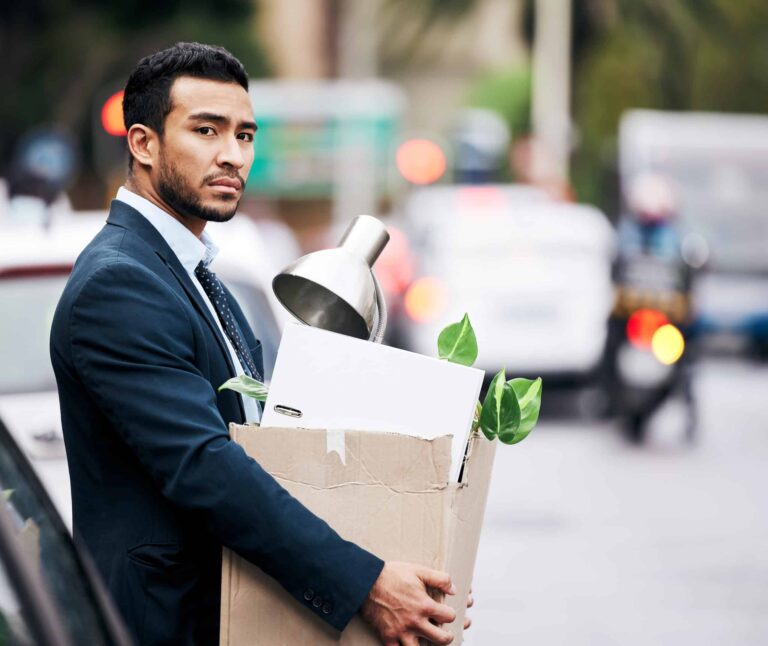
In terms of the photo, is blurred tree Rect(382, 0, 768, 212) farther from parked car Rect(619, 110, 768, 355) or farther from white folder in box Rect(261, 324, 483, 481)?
white folder in box Rect(261, 324, 483, 481)

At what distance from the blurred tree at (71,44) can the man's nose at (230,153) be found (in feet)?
134

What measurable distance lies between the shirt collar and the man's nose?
0.14 m

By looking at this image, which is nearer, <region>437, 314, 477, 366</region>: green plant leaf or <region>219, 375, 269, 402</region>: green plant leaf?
<region>219, 375, 269, 402</region>: green plant leaf

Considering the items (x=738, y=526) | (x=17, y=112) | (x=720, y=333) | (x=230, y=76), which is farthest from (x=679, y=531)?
(x=17, y=112)

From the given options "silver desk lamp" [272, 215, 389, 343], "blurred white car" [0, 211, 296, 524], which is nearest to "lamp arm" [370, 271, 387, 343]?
"silver desk lamp" [272, 215, 389, 343]

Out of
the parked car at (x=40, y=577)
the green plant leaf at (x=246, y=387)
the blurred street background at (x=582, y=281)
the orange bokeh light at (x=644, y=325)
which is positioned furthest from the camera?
the orange bokeh light at (x=644, y=325)

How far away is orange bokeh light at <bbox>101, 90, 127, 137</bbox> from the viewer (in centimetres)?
1048

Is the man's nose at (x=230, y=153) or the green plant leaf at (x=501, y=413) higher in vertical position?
the man's nose at (x=230, y=153)

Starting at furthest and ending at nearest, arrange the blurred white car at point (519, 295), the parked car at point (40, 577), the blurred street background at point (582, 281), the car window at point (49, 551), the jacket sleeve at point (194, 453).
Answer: the blurred white car at point (519, 295)
the blurred street background at point (582, 281)
the jacket sleeve at point (194, 453)
the car window at point (49, 551)
the parked car at point (40, 577)

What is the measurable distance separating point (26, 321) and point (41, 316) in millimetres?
59

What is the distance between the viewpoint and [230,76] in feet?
9.50

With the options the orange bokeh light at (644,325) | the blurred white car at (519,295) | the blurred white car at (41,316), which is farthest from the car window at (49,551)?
the blurred white car at (519,295)

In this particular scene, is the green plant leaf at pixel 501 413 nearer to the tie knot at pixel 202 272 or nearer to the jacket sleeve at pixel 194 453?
the jacket sleeve at pixel 194 453

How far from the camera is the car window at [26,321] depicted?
5727mm
